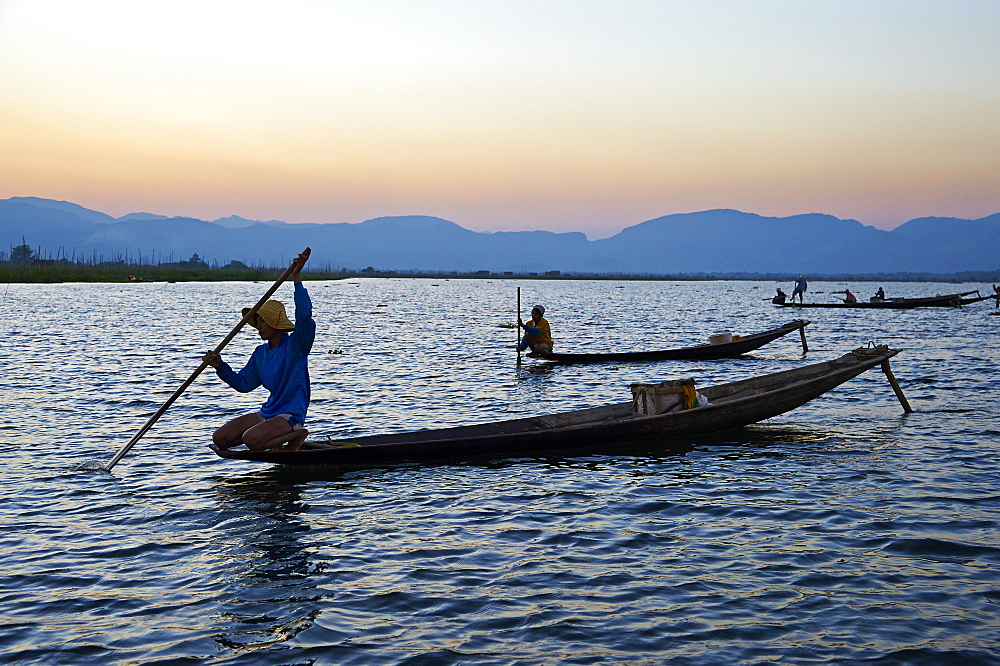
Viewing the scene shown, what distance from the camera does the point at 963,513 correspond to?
9.57 meters

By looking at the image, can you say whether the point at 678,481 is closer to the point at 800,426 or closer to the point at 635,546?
the point at 635,546

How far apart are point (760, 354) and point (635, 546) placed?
23.9 meters

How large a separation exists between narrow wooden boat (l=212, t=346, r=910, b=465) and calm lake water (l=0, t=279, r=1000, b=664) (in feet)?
0.92

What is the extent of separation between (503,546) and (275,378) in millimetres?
3714

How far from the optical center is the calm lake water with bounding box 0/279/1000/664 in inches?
243

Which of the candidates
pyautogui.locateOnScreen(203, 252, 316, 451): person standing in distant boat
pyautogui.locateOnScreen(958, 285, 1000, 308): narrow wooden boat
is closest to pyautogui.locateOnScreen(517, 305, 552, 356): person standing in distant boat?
pyautogui.locateOnScreen(203, 252, 316, 451): person standing in distant boat

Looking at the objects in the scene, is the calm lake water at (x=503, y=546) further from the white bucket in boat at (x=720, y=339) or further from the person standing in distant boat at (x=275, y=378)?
the white bucket in boat at (x=720, y=339)

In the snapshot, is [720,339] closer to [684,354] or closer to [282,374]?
[684,354]

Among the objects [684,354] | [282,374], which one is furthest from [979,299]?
[282,374]

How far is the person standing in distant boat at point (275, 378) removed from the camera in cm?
992

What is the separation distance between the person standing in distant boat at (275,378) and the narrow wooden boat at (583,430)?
0.20 m

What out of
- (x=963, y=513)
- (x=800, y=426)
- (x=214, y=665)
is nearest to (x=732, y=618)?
(x=214, y=665)

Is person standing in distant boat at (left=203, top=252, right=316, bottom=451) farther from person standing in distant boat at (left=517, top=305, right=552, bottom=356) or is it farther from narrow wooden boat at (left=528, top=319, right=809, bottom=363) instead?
narrow wooden boat at (left=528, top=319, right=809, bottom=363)

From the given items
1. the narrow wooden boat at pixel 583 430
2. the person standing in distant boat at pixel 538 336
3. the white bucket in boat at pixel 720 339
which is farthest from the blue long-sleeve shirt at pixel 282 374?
the white bucket in boat at pixel 720 339
